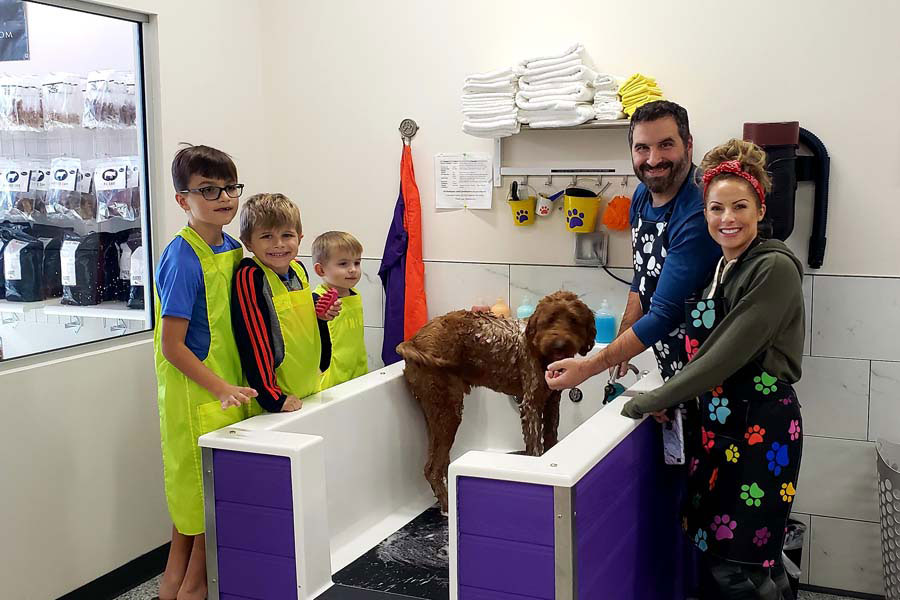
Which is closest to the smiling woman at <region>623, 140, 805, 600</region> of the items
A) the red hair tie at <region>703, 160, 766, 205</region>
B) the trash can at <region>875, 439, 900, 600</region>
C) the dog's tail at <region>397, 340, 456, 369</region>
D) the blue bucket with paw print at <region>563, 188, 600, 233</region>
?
the red hair tie at <region>703, 160, 766, 205</region>

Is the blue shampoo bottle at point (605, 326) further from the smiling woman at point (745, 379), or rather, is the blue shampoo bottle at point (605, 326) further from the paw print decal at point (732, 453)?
the paw print decal at point (732, 453)

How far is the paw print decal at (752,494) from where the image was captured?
2.13 m

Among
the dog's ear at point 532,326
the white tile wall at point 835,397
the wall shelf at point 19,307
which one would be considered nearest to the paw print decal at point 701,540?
the dog's ear at point 532,326

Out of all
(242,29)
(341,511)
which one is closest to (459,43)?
(242,29)

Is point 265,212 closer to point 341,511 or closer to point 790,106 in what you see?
point 341,511

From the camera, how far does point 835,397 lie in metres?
3.04

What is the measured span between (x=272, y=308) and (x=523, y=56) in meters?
1.59

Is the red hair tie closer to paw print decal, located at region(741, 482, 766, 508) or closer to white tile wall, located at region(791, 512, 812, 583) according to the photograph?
paw print decal, located at region(741, 482, 766, 508)

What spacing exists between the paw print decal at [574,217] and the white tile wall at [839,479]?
111 cm

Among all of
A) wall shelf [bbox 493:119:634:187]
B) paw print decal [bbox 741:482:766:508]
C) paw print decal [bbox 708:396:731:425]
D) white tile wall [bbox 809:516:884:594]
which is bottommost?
white tile wall [bbox 809:516:884:594]

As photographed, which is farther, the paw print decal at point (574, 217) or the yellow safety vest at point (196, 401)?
the paw print decal at point (574, 217)

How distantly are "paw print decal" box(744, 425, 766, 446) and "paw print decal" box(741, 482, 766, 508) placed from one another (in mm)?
103

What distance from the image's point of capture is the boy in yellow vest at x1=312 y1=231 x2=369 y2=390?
2.88 metres

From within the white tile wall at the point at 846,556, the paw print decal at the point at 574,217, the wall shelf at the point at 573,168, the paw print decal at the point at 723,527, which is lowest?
the white tile wall at the point at 846,556
